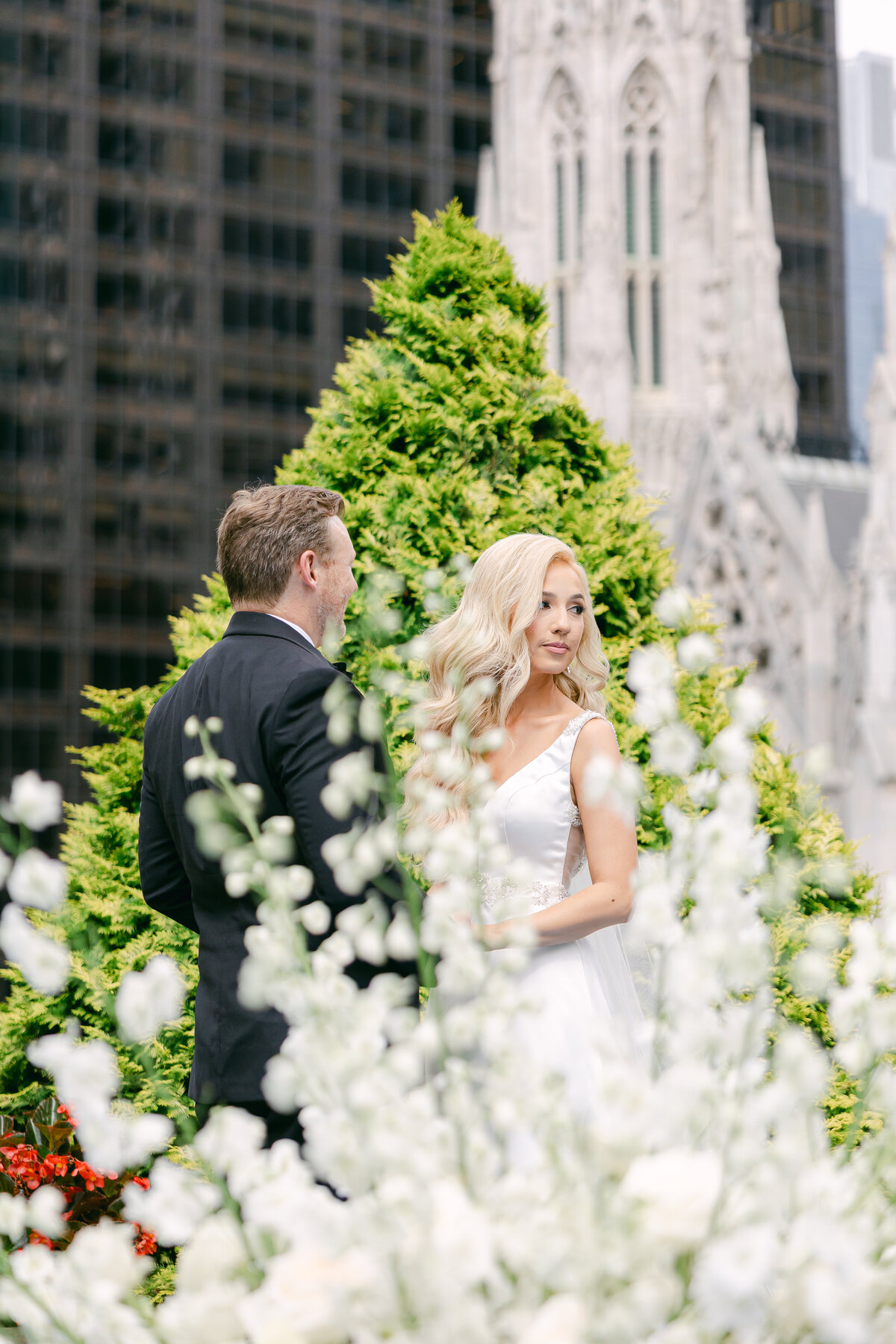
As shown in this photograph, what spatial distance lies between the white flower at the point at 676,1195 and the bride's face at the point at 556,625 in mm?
2259

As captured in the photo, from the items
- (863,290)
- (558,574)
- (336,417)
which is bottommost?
(558,574)

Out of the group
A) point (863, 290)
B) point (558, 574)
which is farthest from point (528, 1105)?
point (863, 290)

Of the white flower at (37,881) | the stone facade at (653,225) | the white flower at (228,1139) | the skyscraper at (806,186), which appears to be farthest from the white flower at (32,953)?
the skyscraper at (806,186)

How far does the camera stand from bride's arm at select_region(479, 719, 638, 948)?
3438 mm

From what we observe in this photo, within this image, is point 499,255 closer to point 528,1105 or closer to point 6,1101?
point 6,1101

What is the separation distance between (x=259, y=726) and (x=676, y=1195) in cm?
187

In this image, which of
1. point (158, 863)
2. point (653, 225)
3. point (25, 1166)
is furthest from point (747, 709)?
point (653, 225)

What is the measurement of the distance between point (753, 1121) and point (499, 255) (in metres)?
4.93

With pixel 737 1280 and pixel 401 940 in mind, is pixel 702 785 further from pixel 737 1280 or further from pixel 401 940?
pixel 737 1280

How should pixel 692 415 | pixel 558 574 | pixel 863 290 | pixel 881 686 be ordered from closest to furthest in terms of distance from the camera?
pixel 558 574, pixel 881 686, pixel 692 415, pixel 863 290

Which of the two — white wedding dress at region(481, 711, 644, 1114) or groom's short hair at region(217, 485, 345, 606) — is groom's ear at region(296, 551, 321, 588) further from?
white wedding dress at region(481, 711, 644, 1114)

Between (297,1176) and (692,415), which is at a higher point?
(692,415)

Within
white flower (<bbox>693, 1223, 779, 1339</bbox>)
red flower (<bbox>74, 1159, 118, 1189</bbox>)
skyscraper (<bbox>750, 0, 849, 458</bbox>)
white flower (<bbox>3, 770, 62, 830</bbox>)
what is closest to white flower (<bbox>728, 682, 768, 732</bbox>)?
white flower (<bbox>693, 1223, 779, 1339</bbox>)

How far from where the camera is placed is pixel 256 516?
339cm
